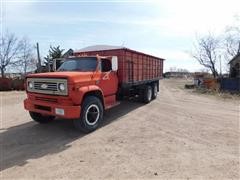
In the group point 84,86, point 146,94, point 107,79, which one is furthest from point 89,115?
point 146,94

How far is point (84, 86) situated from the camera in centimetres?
732

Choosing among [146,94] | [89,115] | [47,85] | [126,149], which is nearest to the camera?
[126,149]

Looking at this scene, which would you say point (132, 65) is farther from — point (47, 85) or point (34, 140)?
point (34, 140)

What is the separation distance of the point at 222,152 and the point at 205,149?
1.17 feet

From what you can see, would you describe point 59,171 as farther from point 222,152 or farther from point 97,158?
point 222,152

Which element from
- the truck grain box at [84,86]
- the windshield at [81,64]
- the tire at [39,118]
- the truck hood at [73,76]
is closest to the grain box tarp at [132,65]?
the truck grain box at [84,86]

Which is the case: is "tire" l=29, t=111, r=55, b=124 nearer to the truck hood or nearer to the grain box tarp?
the truck hood

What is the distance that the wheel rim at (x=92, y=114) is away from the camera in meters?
7.50

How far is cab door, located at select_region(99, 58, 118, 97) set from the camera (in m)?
8.44

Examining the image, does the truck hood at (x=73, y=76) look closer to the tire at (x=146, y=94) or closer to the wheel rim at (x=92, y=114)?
the wheel rim at (x=92, y=114)

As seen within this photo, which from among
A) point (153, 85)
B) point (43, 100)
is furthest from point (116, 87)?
point (153, 85)

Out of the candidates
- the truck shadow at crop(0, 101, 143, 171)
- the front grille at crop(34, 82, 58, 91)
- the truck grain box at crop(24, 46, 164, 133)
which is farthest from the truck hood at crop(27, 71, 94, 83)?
the truck shadow at crop(0, 101, 143, 171)

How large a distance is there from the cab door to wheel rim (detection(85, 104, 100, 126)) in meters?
0.85

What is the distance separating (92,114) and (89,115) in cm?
10
